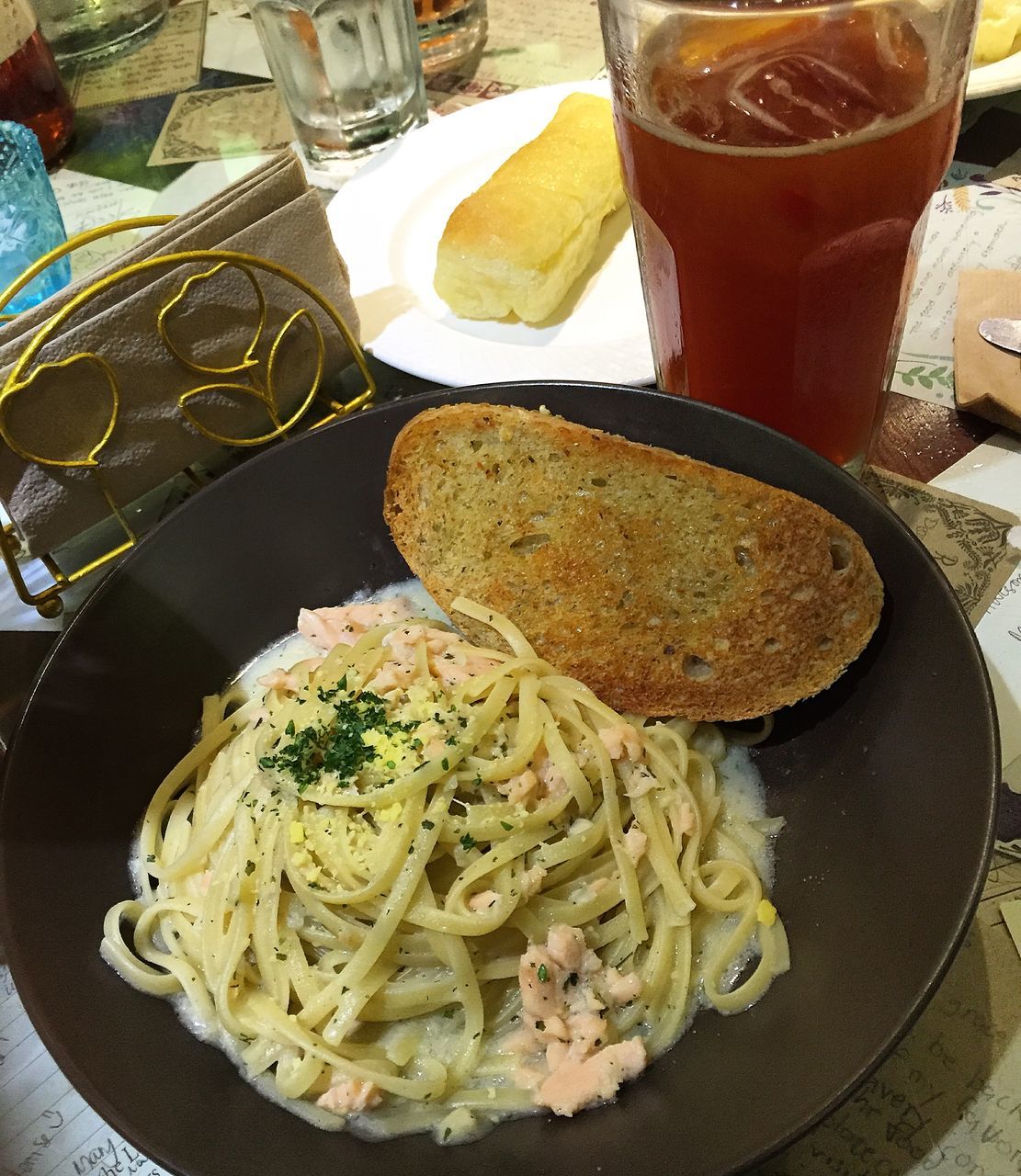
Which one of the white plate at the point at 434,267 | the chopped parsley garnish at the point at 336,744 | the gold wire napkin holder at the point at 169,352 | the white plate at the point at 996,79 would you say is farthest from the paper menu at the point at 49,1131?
the white plate at the point at 996,79

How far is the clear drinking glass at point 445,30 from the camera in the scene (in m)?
2.85

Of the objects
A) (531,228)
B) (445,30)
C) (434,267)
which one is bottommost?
(434,267)

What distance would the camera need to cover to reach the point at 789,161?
1257mm

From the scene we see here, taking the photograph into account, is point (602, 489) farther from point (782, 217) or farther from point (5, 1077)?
point (5, 1077)

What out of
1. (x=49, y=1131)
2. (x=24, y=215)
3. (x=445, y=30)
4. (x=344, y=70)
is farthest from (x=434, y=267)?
(x=49, y=1131)

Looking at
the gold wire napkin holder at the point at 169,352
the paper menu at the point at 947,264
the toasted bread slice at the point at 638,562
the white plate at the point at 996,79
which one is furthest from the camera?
the white plate at the point at 996,79

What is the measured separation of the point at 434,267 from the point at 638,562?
3.67 ft

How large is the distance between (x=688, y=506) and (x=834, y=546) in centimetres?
20

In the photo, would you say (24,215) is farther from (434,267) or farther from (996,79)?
(996,79)

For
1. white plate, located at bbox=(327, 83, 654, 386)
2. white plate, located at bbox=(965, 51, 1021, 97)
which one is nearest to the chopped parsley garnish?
white plate, located at bbox=(327, 83, 654, 386)

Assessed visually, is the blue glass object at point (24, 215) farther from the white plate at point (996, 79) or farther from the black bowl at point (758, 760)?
the white plate at point (996, 79)

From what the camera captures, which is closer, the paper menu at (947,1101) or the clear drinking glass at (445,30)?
the paper menu at (947,1101)

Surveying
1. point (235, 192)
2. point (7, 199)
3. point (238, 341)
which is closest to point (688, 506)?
point (238, 341)

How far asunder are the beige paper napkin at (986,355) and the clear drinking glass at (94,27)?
2768mm
